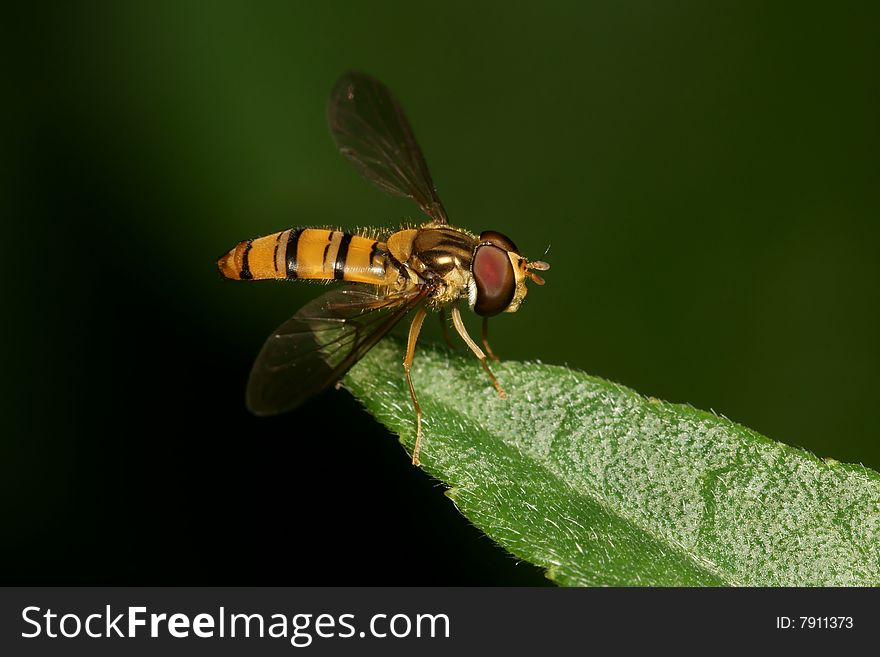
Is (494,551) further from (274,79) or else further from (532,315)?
(274,79)

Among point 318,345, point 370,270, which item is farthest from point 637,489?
point 370,270

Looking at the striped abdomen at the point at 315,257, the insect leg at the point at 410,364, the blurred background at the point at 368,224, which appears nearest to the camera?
the insect leg at the point at 410,364

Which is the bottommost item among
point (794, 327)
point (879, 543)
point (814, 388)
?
point (879, 543)

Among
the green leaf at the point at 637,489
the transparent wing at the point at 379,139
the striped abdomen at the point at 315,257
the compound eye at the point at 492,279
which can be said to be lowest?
the green leaf at the point at 637,489

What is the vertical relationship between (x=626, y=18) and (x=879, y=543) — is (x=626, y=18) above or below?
above

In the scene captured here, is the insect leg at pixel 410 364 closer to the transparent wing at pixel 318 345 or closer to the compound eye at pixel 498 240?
the transparent wing at pixel 318 345

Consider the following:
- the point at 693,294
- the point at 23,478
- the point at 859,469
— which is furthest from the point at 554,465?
the point at 23,478

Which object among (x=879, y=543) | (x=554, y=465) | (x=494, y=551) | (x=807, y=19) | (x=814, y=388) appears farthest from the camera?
(x=807, y=19)

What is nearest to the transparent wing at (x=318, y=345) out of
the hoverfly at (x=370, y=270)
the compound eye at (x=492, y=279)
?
the hoverfly at (x=370, y=270)

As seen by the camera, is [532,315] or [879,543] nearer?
[879,543]
